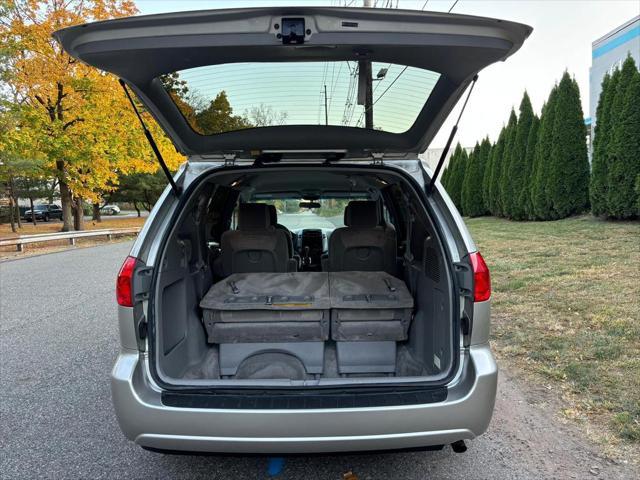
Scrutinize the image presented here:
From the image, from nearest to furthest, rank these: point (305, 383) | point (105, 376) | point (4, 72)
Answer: point (305, 383) → point (105, 376) → point (4, 72)

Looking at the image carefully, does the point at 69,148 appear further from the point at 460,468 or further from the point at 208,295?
the point at 460,468

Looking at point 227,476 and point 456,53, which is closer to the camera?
point 456,53

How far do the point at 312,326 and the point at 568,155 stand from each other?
13658mm

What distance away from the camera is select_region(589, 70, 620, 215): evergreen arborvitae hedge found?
11766 mm

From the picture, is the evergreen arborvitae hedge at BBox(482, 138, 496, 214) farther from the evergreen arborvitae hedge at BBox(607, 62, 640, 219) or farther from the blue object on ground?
the blue object on ground

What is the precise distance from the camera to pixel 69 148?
50.0ft

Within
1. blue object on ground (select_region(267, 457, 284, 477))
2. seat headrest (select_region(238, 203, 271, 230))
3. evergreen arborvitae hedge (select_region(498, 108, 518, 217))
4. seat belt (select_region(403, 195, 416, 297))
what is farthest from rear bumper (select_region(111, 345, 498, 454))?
evergreen arborvitae hedge (select_region(498, 108, 518, 217))

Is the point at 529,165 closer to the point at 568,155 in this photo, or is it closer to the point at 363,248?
the point at 568,155

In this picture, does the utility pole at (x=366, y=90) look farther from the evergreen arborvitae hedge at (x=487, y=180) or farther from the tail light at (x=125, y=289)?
the evergreen arborvitae hedge at (x=487, y=180)

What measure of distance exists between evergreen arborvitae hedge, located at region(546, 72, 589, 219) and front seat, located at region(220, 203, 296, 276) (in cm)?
1270

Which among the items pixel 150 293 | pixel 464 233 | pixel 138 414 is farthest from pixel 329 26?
pixel 138 414

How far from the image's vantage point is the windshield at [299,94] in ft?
7.40

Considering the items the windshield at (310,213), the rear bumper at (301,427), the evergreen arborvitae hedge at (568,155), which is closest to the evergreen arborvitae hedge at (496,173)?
the evergreen arborvitae hedge at (568,155)

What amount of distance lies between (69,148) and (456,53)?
53.0 ft
